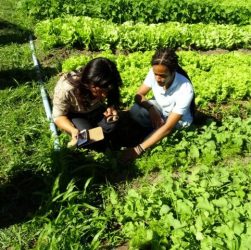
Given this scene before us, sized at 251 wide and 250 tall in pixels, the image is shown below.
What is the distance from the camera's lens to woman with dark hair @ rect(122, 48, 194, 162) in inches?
177

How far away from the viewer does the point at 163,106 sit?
17.1 ft

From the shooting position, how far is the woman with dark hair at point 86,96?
4020mm

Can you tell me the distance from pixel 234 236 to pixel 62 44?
6.18m

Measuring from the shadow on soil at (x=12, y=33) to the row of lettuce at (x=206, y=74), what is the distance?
2.34 m

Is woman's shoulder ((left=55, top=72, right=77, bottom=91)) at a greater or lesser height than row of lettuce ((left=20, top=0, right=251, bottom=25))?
greater

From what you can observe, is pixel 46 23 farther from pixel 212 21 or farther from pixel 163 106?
pixel 212 21

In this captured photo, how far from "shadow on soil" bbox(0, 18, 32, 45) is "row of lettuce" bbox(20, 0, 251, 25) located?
26.6 inches

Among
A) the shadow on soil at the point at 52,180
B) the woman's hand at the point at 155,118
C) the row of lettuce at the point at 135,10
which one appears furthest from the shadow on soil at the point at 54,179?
the row of lettuce at the point at 135,10

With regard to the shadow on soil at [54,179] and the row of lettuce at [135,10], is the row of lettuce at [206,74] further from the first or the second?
the row of lettuce at [135,10]

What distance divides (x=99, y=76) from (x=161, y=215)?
148 cm

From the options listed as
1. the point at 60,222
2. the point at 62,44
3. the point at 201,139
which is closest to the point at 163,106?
the point at 201,139

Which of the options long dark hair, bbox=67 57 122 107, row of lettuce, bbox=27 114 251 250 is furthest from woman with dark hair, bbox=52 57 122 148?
row of lettuce, bbox=27 114 251 250

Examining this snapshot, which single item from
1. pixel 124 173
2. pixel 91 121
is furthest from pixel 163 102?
pixel 124 173

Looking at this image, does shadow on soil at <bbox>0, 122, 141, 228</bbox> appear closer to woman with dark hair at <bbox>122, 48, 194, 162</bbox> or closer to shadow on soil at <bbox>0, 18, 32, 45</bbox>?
woman with dark hair at <bbox>122, 48, 194, 162</bbox>
